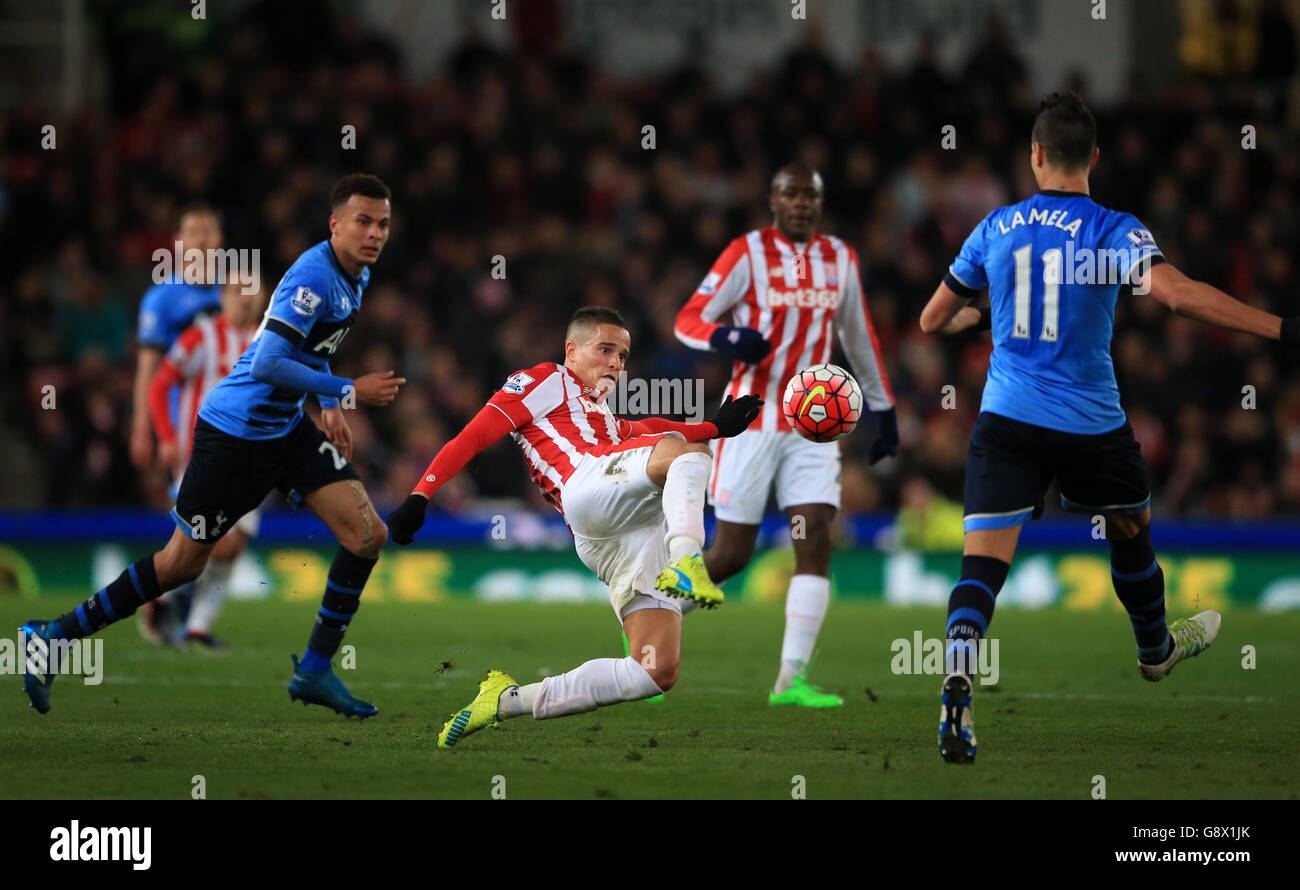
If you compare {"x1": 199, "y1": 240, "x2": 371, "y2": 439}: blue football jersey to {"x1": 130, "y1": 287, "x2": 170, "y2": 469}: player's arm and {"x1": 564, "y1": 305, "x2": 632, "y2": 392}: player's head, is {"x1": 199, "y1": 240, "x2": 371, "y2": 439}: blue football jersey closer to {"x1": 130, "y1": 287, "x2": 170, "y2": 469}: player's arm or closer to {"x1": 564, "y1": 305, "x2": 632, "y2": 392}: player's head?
{"x1": 564, "y1": 305, "x2": 632, "y2": 392}: player's head

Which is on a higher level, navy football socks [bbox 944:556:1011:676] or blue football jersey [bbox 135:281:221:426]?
blue football jersey [bbox 135:281:221:426]

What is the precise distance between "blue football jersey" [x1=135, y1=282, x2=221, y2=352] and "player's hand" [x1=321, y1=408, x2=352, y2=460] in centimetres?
269

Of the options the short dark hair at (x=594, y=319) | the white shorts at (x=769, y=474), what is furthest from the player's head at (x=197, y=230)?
the short dark hair at (x=594, y=319)

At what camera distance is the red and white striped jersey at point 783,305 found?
8.31 metres

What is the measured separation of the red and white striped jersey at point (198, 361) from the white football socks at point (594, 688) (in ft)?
15.0

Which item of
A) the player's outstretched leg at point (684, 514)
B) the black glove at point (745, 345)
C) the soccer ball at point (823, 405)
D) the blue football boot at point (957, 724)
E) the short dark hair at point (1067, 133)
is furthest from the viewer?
the black glove at point (745, 345)

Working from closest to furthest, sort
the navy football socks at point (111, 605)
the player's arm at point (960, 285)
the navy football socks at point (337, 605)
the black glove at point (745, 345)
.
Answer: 1. the player's arm at point (960, 285)
2. the navy football socks at point (111, 605)
3. the navy football socks at point (337, 605)
4. the black glove at point (745, 345)

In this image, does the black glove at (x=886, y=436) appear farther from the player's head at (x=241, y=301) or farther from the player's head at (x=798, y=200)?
the player's head at (x=241, y=301)

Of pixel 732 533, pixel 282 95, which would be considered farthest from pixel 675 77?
pixel 732 533

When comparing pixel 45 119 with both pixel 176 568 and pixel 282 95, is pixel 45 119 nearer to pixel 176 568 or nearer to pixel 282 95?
pixel 282 95

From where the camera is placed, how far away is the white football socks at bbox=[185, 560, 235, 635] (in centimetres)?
1017

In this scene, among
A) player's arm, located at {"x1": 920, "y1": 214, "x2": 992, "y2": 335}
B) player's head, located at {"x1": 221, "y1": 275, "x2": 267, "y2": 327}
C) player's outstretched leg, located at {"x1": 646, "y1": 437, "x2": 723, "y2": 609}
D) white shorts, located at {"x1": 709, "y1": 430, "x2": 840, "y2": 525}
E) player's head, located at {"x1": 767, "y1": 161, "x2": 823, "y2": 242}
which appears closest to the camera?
player's outstretched leg, located at {"x1": 646, "y1": 437, "x2": 723, "y2": 609}

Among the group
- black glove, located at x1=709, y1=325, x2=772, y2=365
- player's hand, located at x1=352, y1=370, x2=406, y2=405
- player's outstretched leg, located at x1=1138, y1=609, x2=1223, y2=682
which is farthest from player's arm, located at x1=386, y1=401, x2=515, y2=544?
player's outstretched leg, located at x1=1138, y1=609, x2=1223, y2=682

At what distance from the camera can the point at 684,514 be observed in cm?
550
